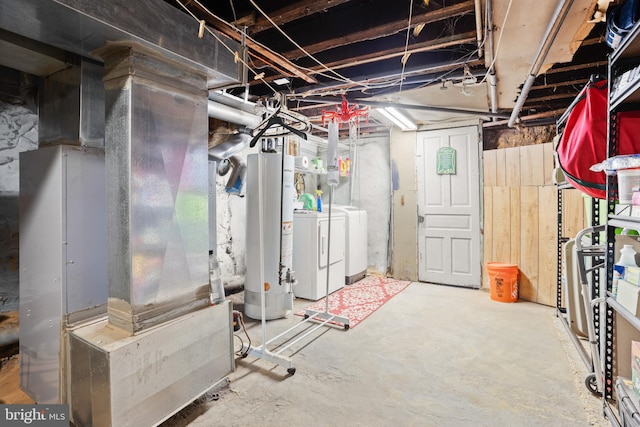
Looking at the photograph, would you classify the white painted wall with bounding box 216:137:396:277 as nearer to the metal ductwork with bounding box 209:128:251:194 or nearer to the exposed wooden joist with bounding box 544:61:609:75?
the metal ductwork with bounding box 209:128:251:194

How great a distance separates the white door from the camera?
4.44 meters

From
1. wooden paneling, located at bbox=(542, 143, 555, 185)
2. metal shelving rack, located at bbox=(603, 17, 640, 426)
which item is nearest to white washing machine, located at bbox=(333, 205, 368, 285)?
wooden paneling, located at bbox=(542, 143, 555, 185)

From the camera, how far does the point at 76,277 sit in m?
1.76

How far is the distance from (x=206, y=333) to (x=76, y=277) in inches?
31.3

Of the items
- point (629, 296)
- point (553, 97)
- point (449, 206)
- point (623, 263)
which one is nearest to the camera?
point (629, 296)

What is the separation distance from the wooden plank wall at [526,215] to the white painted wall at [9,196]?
5.02 meters

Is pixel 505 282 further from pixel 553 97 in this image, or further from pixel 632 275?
pixel 632 275

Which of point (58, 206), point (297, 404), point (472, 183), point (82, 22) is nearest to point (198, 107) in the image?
point (82, 22)

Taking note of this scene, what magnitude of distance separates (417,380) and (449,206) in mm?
3008

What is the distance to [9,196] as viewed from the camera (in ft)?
7.54

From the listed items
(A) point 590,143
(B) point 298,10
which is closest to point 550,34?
(A) point 590,143

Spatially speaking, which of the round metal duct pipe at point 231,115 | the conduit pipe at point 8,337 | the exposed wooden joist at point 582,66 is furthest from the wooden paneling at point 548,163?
the conduit pipe at point 8,337

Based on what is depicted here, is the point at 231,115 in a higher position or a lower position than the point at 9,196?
higher

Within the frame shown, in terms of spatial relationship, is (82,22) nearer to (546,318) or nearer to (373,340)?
(373,340)
